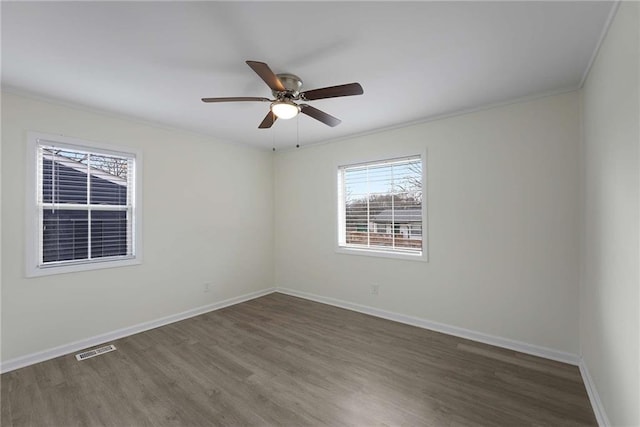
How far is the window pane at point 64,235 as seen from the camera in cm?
279

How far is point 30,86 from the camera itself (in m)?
2.50

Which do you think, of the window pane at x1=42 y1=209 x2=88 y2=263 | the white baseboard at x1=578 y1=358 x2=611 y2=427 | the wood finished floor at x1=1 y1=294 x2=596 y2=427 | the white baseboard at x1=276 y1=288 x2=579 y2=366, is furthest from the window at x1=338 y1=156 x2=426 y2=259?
the window pane at x1=42 y1=209 x2=88 y2=263

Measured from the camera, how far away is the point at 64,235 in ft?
9.53

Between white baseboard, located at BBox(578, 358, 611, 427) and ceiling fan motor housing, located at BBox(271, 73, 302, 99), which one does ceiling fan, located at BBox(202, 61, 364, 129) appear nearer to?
ceiling fan motor housing, located at BBox(271, 73, 302, 99)

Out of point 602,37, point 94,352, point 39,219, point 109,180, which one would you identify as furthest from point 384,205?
point 39,219

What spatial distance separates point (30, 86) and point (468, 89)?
13.1 ft

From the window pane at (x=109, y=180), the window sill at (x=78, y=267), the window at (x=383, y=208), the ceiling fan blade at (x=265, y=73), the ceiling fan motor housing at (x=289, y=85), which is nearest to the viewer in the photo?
the ceiling fan blade at (x=265, y=73)

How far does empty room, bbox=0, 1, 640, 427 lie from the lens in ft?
5.68

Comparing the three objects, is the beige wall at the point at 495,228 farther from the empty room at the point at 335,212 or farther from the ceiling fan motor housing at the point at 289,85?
the ceiling fan motor housing at the point at 289,85

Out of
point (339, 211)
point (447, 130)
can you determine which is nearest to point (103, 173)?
point (339, 211)

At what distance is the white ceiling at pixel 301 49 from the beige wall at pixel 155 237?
1.21 feet

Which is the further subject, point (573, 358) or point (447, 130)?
point (447, 130)

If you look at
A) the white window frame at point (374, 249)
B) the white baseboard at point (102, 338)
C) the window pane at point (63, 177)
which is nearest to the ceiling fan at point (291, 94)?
the white window frame at point (374, 249)

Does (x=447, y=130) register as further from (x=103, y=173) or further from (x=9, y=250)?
(x=9, y=250)
